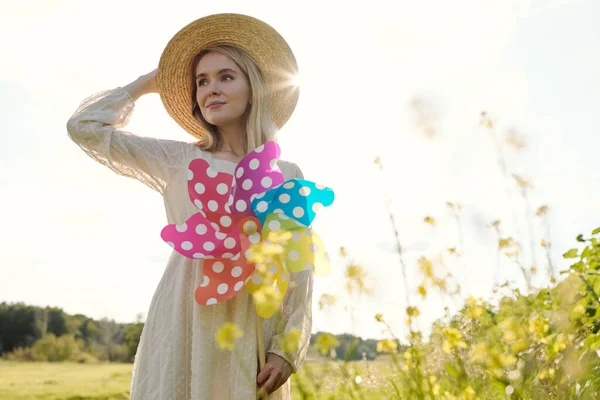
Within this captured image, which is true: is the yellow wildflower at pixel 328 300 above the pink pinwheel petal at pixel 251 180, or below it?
below

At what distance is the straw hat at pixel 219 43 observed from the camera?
94.5 inches

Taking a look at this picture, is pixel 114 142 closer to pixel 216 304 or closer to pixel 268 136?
pixel 268 136

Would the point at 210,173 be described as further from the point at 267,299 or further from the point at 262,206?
the point at 267,299

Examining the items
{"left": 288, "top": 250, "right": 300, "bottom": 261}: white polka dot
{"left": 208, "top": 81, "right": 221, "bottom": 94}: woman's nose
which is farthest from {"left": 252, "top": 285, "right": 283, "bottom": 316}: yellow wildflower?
{"left": 208, "top": 81, "right": 221, "bottom": 94}: woman's nose

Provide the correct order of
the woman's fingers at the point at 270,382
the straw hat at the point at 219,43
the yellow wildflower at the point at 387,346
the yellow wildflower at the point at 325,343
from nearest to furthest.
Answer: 1. the yellow wildflower at the point at 325,343
2. the yellow wildflower at the point at 387,346
3. the woman's fingers at the point at 270,382
4. the straw hat at the point at 219,43

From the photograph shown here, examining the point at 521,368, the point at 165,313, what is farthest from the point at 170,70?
the point at 521,368

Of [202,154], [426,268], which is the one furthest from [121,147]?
[426,268]

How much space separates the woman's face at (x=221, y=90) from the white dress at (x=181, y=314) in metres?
0.17

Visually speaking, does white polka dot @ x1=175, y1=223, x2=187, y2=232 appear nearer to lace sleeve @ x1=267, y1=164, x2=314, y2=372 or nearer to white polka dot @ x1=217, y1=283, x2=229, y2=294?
white polka dot @ x1=217, y1=283, x2=229, y2=294

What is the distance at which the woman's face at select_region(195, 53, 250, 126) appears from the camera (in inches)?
86.2

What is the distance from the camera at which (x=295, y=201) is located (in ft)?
5.84

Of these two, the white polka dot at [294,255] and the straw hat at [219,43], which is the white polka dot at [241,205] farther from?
the straw hat at [219,43]

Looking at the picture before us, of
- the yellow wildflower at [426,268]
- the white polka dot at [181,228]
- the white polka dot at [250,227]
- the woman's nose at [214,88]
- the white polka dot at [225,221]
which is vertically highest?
the woman's nose at [214,88]

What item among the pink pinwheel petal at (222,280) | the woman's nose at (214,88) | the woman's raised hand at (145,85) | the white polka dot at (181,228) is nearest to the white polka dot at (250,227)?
the pink pinwheel petal at (222,280)
